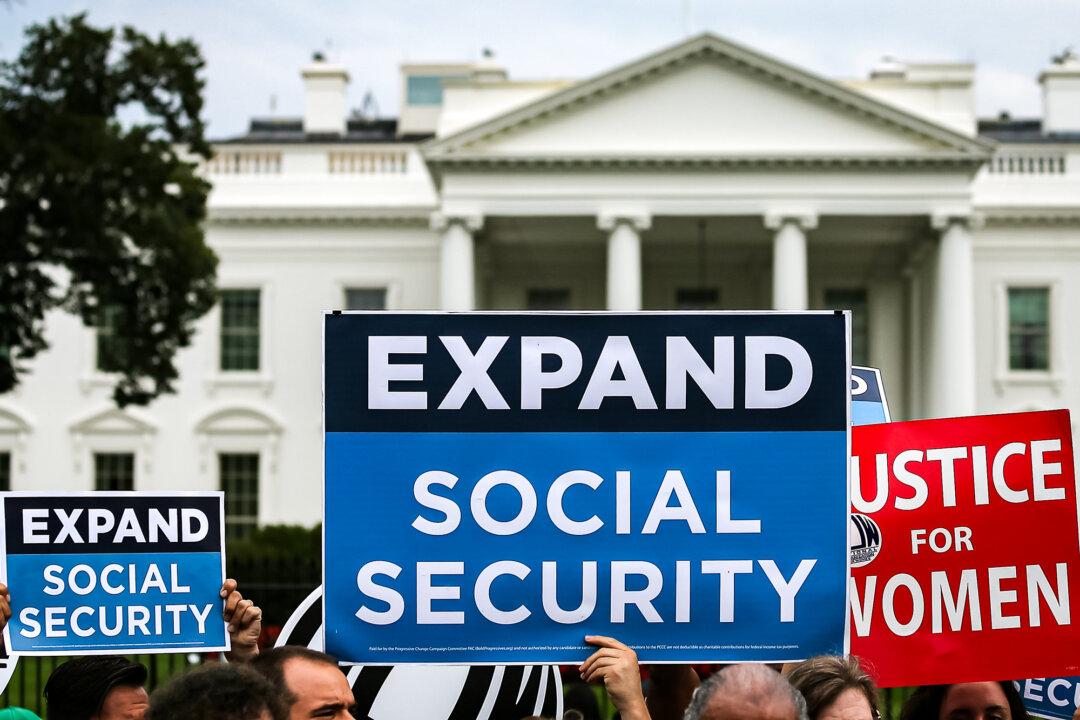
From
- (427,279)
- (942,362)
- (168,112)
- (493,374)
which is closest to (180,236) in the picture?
(168,112)

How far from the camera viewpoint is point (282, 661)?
409cm

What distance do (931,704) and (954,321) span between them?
34.7m

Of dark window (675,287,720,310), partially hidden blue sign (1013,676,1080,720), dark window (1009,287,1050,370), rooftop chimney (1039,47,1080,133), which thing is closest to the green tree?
dark window (675,287,720,310)

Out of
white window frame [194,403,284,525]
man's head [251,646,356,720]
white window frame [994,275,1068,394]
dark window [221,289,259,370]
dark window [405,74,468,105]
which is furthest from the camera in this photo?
dark window [405,74,468,105]

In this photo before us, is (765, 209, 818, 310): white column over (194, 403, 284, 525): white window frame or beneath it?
over

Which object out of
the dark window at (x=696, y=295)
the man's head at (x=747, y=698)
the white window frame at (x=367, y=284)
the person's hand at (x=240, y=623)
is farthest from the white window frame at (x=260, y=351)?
the man's head at (x=747, y=698)

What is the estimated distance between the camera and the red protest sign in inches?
183

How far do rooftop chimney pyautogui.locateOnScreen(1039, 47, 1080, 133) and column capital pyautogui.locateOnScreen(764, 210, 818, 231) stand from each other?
1151 cm

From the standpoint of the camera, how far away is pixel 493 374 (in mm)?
4270

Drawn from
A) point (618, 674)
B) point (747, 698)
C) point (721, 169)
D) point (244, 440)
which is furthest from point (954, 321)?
point (747, 698)

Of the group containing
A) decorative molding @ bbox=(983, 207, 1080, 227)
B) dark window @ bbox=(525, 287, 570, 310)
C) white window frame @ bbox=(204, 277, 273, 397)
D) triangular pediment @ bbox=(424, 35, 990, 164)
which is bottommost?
white window frame @ bbox=(204, 277, 273, 397)

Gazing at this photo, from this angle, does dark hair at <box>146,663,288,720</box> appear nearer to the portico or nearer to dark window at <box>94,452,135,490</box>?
the portico

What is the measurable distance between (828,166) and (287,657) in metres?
35.7

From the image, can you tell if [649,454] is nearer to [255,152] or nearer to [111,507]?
[111,507]
